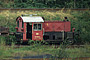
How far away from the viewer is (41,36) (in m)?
18.6

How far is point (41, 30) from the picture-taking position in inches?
733

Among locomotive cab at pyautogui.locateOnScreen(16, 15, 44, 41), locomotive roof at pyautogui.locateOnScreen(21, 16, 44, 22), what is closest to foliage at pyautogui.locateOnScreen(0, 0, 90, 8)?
locomotive roof at pyautogui.locateOnScreen(21, 16, 44, 22)

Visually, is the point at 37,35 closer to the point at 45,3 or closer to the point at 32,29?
the point at 32,29

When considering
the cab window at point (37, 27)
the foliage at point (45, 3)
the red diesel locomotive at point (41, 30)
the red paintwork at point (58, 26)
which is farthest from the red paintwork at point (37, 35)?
the foliage at point (45, 3)

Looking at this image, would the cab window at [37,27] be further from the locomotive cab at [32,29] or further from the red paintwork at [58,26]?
the red paintwork at [58,26]

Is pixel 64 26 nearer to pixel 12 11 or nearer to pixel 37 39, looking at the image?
pixel 37 39

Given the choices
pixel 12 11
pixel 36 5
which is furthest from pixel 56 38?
pixel 36 5

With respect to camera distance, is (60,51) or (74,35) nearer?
(60,51)

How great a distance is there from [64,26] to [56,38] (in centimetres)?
130

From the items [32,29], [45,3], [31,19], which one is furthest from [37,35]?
[45,3]

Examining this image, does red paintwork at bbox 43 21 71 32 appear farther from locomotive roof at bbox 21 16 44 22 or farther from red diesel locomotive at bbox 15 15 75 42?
locomotive roof at bbox 21 16 44 22

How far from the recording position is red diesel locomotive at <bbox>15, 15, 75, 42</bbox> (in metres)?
18.5

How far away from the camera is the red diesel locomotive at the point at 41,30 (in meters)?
18.5

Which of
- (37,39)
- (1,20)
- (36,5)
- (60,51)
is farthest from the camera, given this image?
(36,5)
